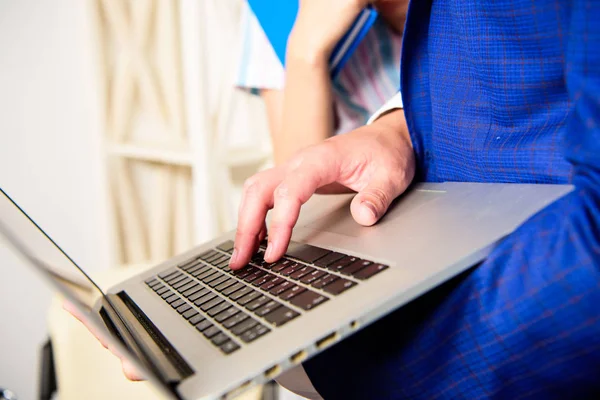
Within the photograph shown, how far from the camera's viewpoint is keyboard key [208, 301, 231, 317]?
35 cm

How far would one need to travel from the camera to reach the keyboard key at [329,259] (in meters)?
0.36

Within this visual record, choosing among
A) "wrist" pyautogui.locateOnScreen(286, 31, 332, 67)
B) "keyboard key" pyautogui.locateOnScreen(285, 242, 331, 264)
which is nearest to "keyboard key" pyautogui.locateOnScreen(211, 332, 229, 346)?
"keyboard key" pyautogui.locateOnScreen(285, 242, 331, 264)

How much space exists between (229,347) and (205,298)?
119 millimetres

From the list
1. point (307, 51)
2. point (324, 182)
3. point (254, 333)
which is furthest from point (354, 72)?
point (254, 333)

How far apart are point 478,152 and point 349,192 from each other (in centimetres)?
→ 17

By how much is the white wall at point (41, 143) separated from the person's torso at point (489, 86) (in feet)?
3.63

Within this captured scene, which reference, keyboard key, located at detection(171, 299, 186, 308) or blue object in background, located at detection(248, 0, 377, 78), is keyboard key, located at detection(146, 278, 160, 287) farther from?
blue object in background, located at detection(248, 0, 377, 78)

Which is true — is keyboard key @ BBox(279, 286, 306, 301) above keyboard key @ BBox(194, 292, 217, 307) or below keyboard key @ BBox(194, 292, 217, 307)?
above

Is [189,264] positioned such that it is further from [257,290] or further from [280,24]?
[280,24]

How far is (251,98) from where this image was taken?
1.46 m

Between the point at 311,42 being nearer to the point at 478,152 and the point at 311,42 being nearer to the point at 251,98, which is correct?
the point at 478,152

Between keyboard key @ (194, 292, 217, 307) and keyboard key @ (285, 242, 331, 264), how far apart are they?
0.07 m

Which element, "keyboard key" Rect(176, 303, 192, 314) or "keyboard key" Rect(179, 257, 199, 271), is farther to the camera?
"keyboard key" Rect(179, 257, 199, 271)

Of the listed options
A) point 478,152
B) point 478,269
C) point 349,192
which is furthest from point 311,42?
point 478,269
